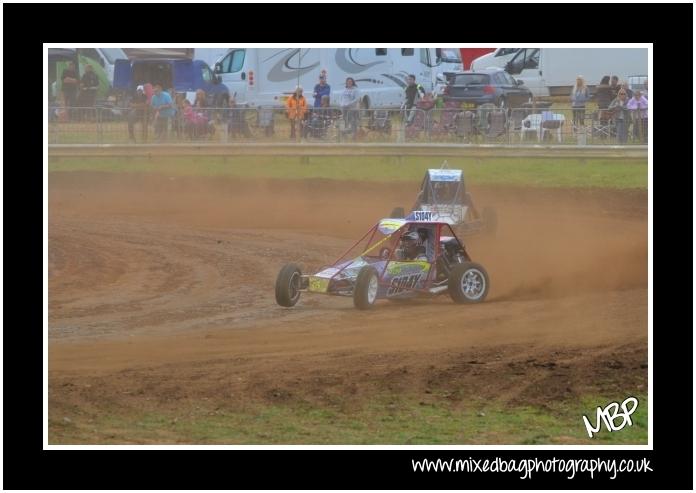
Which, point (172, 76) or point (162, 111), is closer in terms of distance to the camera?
point (162, 111)

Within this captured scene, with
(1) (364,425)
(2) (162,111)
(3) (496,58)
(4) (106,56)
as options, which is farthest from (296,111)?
(1) (364,425)

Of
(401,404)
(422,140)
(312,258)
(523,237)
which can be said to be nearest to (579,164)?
(422,140)

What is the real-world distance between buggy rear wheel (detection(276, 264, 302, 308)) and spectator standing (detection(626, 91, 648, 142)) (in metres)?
11.2

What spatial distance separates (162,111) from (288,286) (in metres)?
12.0

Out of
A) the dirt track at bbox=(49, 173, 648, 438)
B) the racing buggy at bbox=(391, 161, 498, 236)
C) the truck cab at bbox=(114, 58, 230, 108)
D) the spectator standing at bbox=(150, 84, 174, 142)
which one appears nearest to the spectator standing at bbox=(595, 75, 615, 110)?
the dirt track at bbox=(49, 173, 648, 438)

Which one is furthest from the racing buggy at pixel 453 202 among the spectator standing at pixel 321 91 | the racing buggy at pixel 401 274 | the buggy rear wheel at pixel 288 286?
the spectator standing at pixel 321 91

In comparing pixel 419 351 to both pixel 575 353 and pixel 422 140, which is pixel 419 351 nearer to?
pixel 575 353

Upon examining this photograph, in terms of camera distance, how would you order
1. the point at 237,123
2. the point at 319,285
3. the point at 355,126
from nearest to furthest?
the point at 319,285, the point at 355,126, the point at 237,123

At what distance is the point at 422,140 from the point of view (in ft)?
77.2

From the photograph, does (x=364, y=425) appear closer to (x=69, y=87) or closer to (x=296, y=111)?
(x=296, y=111)

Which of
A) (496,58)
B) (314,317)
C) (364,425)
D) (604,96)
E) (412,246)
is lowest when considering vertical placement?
(364,425)

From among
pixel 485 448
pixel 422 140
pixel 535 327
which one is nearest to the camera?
pixel 485 448

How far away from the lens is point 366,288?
12.8 metres

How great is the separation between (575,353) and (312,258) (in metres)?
6.54
